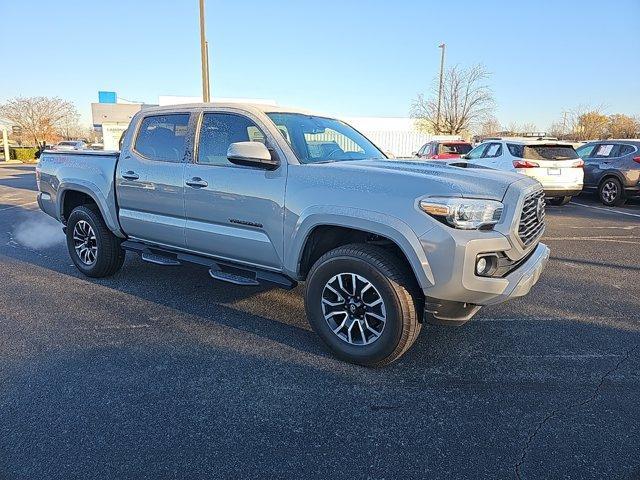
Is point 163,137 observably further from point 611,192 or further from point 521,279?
point 611,192

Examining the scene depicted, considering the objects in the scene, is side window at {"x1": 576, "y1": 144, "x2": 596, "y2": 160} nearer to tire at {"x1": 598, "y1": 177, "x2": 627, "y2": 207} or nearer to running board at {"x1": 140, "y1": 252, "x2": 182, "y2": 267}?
tire at {"x1": 598, "y1": 177, "x2": 627, "y2": 207}

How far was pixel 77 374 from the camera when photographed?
3305 millimetres

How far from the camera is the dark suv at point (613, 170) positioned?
11.5m

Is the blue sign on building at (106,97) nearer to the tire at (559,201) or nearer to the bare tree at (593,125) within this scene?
the bare tree at (593,125)

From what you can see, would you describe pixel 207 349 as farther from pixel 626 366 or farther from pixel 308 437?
pixel 626 366

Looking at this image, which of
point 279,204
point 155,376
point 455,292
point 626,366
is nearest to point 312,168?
point 279,204

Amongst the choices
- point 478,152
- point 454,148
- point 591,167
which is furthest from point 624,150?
point 454,148

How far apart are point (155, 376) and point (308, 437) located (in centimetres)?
127

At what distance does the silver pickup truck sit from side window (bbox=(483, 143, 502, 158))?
7795 millimetres

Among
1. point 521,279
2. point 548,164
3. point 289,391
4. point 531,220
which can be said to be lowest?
point 289,391

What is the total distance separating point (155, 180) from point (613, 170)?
38.2ft

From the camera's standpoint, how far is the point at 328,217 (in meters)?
3.40

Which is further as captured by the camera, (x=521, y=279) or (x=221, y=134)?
(x=221, y=134)

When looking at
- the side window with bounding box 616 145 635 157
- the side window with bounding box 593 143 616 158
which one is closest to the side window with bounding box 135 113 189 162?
the side window with bounding box 616 145 635 157
